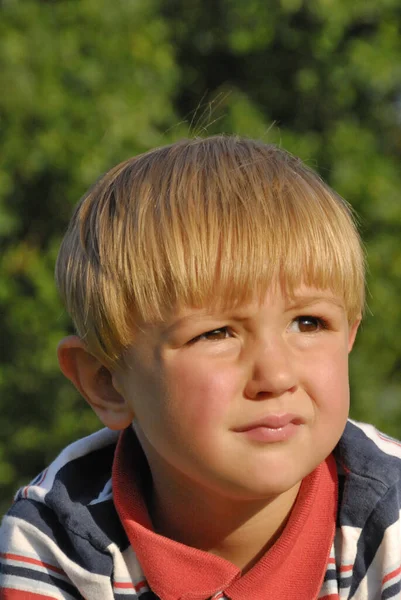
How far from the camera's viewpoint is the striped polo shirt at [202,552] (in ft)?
7.51

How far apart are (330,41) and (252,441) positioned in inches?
84.5

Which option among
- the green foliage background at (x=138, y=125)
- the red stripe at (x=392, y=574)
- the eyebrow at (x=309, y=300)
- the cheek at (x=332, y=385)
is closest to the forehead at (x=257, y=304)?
the eyebrow at (x=309, y=300)

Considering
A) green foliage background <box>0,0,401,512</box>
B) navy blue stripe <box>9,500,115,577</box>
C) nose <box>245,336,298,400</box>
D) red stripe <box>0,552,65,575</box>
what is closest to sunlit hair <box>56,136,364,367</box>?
nose <box>245,336,298,400</box>

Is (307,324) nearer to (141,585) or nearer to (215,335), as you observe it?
(215,335)

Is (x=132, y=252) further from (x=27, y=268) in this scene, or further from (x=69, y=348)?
(x=27, y=268)

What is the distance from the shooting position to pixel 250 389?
207 centimetres

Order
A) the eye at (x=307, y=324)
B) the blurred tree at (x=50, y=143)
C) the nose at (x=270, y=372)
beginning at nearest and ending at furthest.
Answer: the nose at (x=270, y=372), the eye at (x=307, y=324), the blurred tree at (x=50, y=143)

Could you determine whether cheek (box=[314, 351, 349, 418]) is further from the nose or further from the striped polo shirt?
the striped polo shirt

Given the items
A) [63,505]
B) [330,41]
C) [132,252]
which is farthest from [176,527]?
[330,41]

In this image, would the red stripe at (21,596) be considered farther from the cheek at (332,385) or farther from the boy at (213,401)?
the cheek at (332,385)

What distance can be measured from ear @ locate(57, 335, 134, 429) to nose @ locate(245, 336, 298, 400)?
0.41 meters

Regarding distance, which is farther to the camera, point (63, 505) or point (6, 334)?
point (6, 334)

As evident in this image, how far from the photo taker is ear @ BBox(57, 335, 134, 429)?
94.6 inches

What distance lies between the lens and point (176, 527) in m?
2.47
